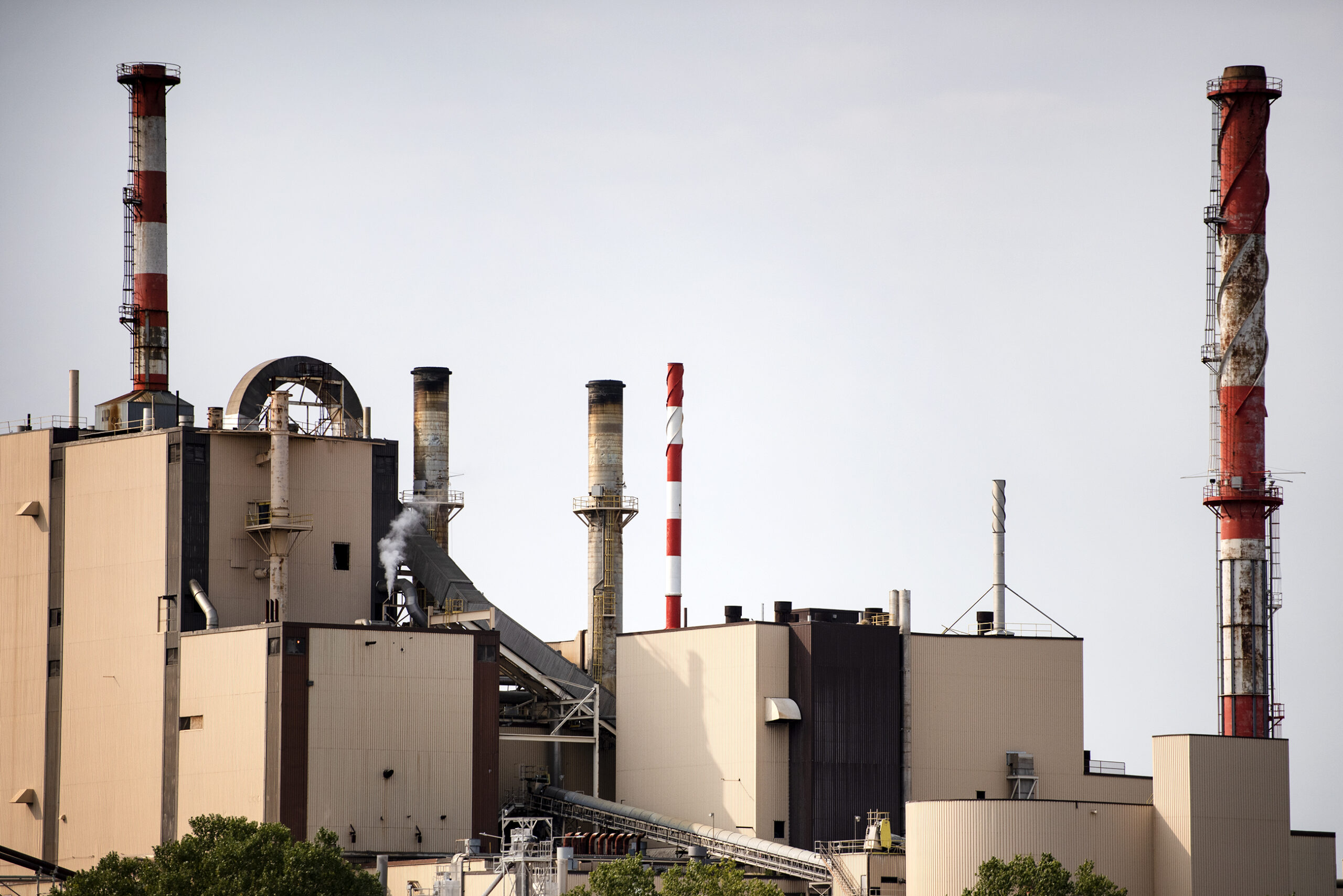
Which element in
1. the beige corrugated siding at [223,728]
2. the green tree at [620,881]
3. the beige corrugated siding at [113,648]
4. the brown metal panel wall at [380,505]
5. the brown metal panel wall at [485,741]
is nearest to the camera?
the green tree at [620,881]

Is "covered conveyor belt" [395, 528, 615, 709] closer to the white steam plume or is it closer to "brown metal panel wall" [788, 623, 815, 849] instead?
the white steam plume

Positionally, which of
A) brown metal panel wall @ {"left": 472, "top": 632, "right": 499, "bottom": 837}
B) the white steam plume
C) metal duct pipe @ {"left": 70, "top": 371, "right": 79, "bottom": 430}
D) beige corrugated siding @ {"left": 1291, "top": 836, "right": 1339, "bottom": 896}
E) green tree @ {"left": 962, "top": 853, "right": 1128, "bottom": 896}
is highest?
metal duct pipe @ {"left": 70, "top": 371, "right": 79, "bottom": 430}

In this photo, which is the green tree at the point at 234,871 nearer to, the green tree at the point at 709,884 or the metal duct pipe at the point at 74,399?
the green tree at the point at 709,884

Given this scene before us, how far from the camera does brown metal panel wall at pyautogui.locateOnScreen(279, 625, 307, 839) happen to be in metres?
69.9

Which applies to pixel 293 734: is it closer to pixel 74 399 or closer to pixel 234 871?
pixel 234 871

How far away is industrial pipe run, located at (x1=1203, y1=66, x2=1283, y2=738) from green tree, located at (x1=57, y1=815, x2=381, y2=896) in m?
32.0

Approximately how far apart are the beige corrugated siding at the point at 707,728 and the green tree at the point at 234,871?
49.3 feet

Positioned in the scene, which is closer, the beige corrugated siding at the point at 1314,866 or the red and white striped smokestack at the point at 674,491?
the beige corrugated siding at the point at 1314,866

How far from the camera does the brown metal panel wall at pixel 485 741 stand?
242 ft

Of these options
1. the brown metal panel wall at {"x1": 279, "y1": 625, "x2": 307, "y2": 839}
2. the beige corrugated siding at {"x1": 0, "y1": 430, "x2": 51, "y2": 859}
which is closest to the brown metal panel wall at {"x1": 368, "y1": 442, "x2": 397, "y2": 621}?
the brown metal panel wall at {"x1": 279, "y1": 625, "x2": 307, "y2": 839}

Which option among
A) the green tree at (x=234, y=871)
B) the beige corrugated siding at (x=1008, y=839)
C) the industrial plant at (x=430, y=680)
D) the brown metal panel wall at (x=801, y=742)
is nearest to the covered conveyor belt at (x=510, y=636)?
the industrial plant at (x=430, y=680)

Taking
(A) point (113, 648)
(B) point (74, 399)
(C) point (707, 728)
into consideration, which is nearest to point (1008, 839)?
(C) point (707, 728)

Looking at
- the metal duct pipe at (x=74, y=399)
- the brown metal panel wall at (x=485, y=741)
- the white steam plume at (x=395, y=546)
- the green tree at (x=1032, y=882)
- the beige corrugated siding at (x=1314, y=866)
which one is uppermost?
the metal duct pipe at (x=74, y=399)

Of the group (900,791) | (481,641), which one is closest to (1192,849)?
(900,791)
